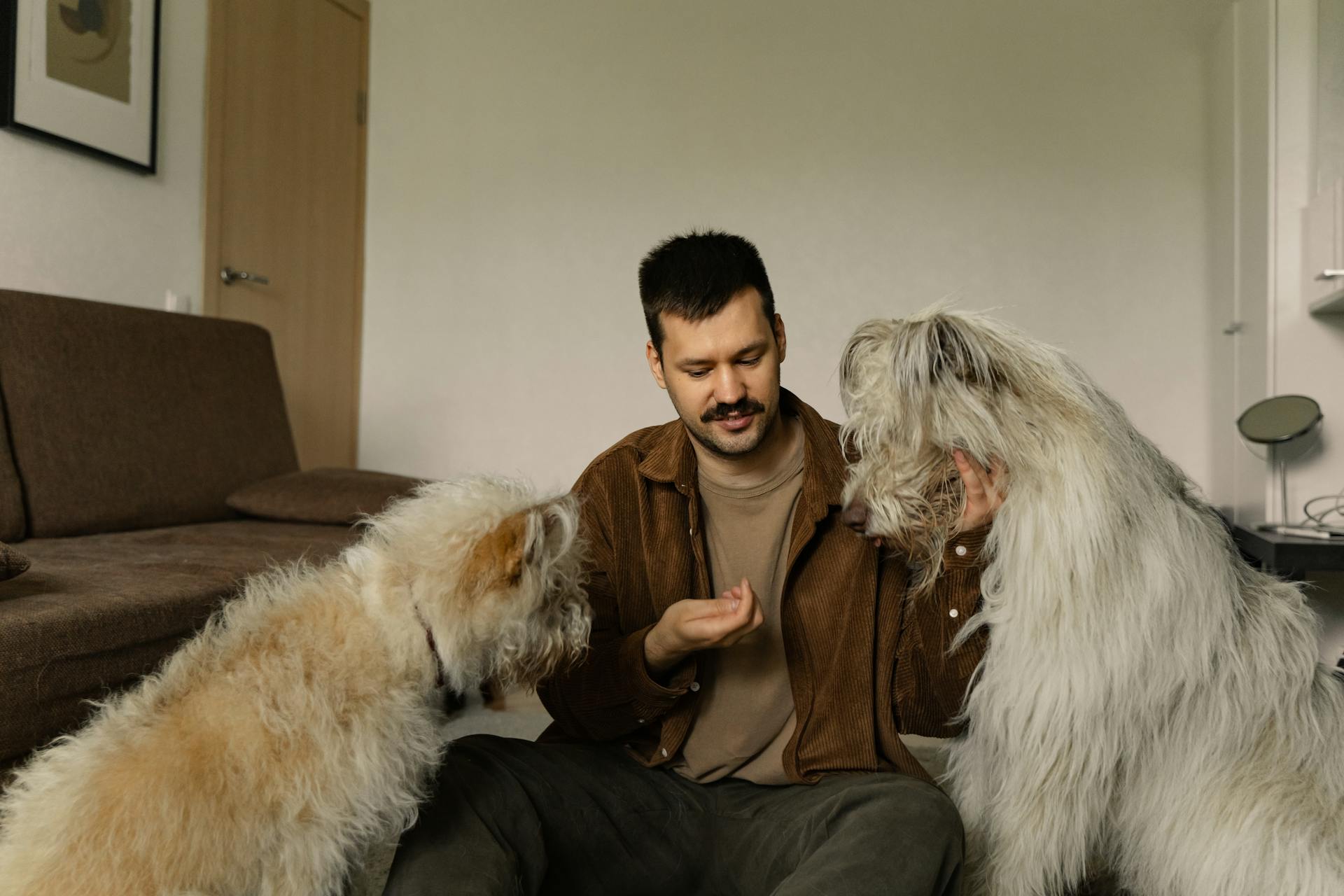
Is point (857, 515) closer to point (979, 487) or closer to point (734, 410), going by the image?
point (979, 487)

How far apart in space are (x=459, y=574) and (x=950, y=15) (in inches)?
158

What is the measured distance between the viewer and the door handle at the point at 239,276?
4559 mm

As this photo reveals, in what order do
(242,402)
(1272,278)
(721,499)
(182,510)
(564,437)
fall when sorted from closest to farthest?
(721,499) < (1272,278) < (182,510) < (242,402) < (564,437)

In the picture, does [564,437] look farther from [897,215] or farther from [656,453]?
[656,453]

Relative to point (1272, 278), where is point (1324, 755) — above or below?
below

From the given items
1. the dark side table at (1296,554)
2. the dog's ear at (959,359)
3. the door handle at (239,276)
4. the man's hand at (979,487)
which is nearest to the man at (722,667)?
the man's hand at (979,487)

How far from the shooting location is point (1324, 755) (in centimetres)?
142

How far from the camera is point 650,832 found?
5.56 feet

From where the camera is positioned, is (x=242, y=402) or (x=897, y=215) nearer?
(x=242, y=402)

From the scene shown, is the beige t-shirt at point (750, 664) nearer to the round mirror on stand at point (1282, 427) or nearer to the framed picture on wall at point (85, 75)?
the round mirror on stand at point (1282, 427)

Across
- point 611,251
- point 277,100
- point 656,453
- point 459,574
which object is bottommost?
point 459,574

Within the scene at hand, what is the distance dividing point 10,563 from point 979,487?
1.91 metres

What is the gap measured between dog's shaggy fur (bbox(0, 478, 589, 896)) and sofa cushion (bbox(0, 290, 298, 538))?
6.32 ft

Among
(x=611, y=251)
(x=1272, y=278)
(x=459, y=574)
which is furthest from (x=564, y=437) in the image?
(x=459, y=574)
